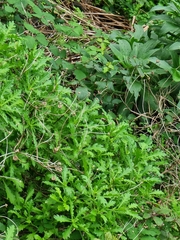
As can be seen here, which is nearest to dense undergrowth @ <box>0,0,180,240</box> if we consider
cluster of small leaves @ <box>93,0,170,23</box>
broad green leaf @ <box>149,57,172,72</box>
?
broad green leaf @ <box>149,57,172,72</box>

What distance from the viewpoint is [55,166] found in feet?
7.07

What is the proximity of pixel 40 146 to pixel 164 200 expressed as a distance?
98cm

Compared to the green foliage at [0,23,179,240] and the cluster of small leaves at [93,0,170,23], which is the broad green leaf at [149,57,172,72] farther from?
the cluster of small leaves at [93,0,170,23]

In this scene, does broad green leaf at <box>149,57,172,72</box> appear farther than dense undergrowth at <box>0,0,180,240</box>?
Yes

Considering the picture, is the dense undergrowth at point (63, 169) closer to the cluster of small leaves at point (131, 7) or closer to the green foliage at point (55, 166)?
the green foliage at point (55, 166)

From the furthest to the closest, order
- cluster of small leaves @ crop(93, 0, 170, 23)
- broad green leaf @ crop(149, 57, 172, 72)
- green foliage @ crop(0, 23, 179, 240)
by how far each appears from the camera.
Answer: cluster of small leaves @ crop(93, 0, 170, 23)
broad green leaf @ crop(149, 57, 172, 72)
green foliage @ crop(0, 23, 179, 240)

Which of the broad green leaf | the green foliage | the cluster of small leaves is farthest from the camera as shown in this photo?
the cluster of small leaves

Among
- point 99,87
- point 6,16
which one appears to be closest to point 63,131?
point 99,87

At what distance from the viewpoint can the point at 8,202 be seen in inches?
86.6

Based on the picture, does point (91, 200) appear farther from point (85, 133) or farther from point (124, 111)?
point (124, 111)

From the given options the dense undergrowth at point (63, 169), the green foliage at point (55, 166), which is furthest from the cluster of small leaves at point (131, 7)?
the green foliage at point (55, 166)

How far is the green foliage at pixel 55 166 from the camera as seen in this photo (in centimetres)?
211

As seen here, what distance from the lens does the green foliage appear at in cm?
211

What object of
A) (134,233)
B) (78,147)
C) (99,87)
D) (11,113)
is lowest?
(134,233)
